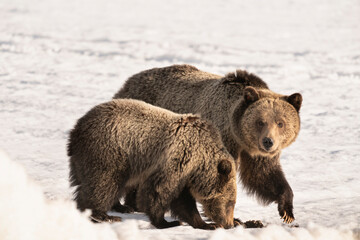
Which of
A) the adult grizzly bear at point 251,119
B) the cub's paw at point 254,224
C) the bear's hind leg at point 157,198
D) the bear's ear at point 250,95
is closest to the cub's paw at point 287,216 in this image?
the adult grizzly bear at point 251,119

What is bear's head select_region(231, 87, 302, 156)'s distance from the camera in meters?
6.36

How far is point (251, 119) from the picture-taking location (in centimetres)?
646

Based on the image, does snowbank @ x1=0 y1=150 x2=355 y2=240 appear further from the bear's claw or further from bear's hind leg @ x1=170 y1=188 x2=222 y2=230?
the bear's claw

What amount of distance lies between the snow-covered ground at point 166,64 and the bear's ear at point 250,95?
1.47 metres

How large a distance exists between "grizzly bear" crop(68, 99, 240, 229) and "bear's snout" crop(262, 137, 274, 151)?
1.47ft

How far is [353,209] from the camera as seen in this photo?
6.82 m

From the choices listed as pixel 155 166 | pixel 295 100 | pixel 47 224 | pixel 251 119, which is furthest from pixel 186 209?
pixel 47 224

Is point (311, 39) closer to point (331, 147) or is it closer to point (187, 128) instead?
point (331, 147)

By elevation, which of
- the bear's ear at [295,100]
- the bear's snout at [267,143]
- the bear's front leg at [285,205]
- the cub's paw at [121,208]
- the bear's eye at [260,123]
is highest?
the bear's ear at [295,100]

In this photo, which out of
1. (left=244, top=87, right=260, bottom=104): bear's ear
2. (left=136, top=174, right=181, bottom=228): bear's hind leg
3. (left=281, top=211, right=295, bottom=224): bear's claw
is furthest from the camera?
(left=281, top=211, right=295, bottom=224): bear's claw

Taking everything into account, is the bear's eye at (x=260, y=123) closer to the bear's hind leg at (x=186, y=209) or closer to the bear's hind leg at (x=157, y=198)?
the bear's hind leg at (x=186, y=209)

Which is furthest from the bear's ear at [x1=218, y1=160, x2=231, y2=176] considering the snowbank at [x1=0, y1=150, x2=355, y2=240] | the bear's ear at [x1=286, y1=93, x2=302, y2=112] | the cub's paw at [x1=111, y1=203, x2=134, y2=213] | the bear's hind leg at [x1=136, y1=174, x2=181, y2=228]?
the cub's paw at [x1=111, y1=203, x2=134, y2=213]

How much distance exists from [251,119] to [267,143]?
0.36 metres

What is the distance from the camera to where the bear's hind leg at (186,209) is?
6047 millimetres
